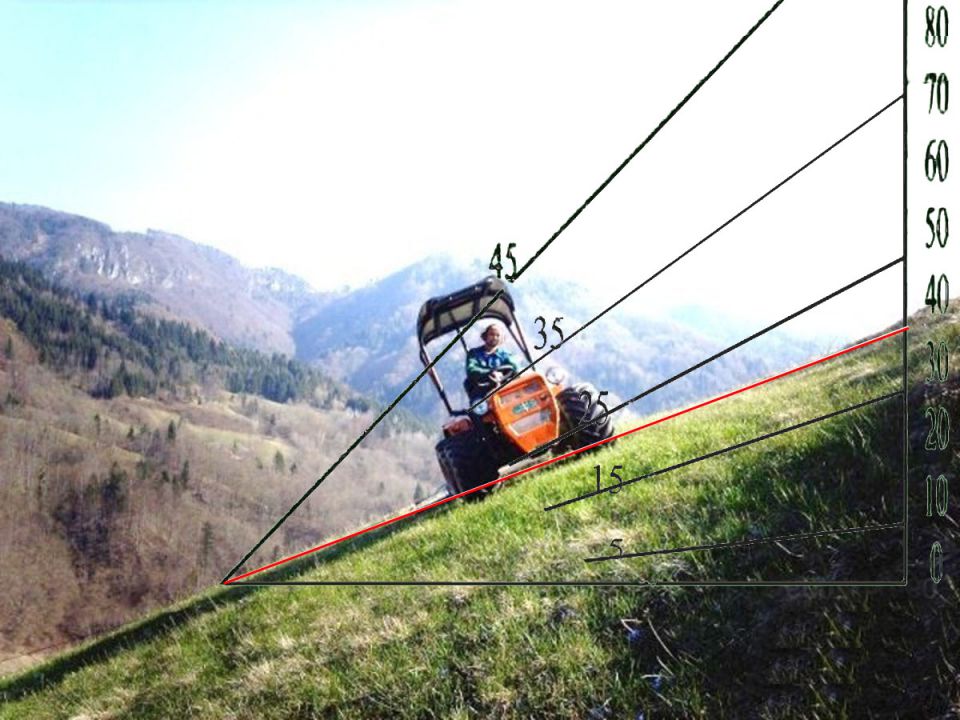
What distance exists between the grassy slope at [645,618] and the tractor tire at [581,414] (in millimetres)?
2632

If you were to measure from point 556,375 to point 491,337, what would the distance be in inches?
51.3

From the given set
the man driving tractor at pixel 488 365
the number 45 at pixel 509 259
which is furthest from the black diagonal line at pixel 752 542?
the man driving tractor at pixel 488 365

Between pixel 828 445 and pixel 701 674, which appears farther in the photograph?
pixel 828 445

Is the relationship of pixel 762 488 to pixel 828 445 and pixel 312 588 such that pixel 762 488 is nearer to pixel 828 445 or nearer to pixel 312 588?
pixel 828 445

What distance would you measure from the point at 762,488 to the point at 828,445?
1.98 feet

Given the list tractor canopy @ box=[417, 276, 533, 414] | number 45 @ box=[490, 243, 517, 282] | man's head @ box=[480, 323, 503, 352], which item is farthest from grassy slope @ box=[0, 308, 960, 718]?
tractor canopy @ box=[417, 276, 533, 414]

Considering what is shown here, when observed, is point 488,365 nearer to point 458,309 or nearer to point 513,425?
point 458,309

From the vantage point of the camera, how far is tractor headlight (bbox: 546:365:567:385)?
11.0 m

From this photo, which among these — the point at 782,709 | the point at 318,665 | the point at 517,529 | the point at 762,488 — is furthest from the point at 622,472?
the point at 782,709

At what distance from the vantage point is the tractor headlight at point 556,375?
11.0 m

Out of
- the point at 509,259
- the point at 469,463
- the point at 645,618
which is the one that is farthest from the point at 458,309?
the point at 645,618

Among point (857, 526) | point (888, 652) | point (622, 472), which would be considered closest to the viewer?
point (888, 652)

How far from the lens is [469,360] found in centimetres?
1122

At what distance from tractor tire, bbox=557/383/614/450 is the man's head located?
1588 millimetres
